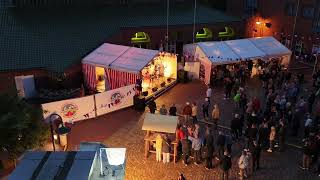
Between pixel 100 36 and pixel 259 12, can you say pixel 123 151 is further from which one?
pixel 259 12

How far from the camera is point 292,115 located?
653 inches

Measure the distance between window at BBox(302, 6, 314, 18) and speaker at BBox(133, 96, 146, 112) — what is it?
633 inches

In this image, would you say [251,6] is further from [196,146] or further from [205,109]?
[196,146]

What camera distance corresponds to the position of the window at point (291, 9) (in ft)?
95.4

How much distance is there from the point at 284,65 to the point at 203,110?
9.25 meters

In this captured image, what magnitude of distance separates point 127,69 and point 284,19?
652 inches

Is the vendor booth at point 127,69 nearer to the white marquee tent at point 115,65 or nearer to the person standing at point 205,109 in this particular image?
the white marquee tent at point 115,65

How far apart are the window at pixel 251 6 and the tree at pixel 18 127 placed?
25.0 m

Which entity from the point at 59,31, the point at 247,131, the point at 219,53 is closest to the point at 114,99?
the point at 247,131

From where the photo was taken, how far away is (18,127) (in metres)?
11.2

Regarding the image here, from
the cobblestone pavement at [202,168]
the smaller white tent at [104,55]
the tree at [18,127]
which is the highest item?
the smaller white tent at [104,55]

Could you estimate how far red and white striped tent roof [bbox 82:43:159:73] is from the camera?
20.3m

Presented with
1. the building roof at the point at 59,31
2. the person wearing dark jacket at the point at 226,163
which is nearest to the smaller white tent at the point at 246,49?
the building roof at the point at 59,31

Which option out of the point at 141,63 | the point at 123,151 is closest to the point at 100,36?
the point at 141,63
